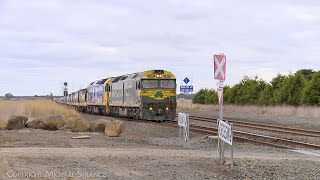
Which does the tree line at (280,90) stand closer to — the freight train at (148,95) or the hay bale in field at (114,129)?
the freight train at (148,95)

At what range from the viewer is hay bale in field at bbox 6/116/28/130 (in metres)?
25.0

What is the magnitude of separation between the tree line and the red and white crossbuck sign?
3601 cm

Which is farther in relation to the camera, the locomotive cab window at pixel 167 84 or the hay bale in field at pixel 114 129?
the locomotive cab window at pixel 167 84

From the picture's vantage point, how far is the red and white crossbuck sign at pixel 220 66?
1312 cm

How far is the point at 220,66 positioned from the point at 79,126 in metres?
13.4

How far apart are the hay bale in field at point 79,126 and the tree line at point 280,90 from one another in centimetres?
2795

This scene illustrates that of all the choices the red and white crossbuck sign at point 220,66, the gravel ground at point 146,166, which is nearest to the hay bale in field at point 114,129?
the gravel ground at point 146,166

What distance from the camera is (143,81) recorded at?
113ft

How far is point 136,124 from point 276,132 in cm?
887

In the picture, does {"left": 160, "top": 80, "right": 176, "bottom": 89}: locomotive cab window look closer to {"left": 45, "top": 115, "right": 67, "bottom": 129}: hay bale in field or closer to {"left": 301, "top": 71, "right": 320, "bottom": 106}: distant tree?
{"left": 45, "top": 115, "right": 67, "bottom": 129}: hay bale in field

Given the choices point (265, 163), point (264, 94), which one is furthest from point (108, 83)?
point (265, 163)

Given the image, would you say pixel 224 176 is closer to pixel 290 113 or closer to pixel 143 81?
pixel 143 81

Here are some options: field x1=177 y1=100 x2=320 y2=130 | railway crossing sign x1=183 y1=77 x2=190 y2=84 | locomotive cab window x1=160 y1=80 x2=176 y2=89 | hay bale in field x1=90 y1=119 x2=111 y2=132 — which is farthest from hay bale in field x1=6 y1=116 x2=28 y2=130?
railway crossing sign x1=183 y1=77 x2=190 y2=84

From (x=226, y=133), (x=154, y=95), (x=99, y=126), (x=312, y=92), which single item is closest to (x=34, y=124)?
(x=99, y=126)
